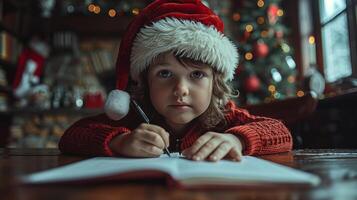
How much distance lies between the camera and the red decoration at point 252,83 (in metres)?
3.27

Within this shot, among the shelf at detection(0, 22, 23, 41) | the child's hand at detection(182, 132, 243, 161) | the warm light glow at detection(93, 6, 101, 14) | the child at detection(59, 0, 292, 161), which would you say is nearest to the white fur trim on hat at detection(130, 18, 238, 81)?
the child at detection(59, 0, 292, 161)

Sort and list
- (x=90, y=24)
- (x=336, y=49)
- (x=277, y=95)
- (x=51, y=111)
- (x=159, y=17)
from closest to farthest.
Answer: (x=159, y=17), (x=336, y=49), (x=51, y=111), (x=277, y=95), (x=90, y=24)

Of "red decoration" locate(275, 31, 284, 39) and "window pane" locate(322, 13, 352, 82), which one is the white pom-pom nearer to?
"window pane" locate(322, 13, 352, 82)

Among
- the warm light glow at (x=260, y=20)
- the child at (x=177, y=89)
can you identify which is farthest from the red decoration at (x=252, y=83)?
the child at (x=177, y=89)

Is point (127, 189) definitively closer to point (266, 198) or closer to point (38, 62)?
point (266, 198)

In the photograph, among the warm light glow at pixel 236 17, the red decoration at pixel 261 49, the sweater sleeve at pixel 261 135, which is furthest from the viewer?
the warm light glow at pixel 236 17

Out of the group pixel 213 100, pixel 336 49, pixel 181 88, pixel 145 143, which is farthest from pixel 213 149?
pixel 336 49

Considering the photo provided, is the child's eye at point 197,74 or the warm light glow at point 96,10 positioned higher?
the warm light glow at point 96,10

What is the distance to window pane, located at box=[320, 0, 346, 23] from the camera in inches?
109

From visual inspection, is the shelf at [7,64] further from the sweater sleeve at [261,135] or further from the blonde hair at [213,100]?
the sweater sleeve at [261,135]

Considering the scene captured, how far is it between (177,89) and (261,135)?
20cm

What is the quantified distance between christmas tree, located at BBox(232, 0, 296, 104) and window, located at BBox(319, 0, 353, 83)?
32 cm

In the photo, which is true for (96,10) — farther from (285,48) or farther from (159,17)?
(159,17)

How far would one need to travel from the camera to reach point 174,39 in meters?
0.81
